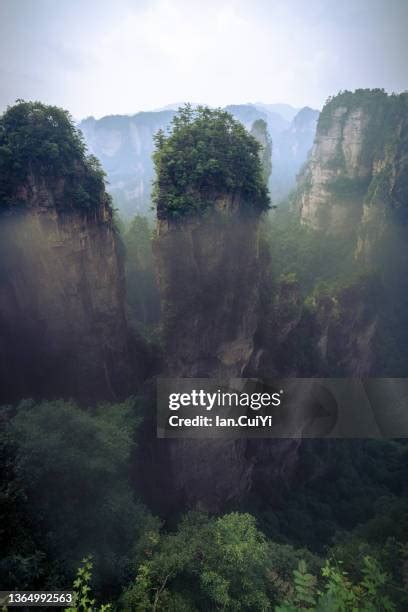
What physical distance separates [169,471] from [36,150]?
17511mm

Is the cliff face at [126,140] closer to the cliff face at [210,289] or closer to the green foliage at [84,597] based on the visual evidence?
the cliff face at [210,289]

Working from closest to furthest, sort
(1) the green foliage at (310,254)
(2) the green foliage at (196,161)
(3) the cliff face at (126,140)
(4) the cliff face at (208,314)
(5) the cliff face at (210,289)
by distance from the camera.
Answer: (2) the green foliage at (196,161)
(5) the cliff face at (210,289)
(4) the cliff face at (208,314)
(1) the green foliage at (310,254)
(3) the cliff face at (126,140)

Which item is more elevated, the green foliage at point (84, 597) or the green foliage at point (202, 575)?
the green foliage at point (84, 597)

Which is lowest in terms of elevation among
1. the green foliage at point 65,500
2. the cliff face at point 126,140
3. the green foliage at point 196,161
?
the green foliage at point 65,500

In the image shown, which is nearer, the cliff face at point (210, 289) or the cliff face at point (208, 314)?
the cliff face at point (210, 289)

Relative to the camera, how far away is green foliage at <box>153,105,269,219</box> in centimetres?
1478

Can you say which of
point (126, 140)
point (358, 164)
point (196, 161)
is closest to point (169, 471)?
point (196, 161)

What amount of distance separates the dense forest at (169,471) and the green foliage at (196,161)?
0.07 m

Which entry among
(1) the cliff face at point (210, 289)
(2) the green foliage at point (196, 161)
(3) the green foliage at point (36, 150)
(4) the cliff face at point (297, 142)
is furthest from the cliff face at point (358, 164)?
(4) the cliff face at point (297, 142)

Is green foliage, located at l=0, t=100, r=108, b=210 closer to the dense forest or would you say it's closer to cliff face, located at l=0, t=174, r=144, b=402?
the dense forest

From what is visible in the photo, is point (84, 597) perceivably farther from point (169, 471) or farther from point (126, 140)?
point (126, 140)

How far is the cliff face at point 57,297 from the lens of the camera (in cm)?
1426

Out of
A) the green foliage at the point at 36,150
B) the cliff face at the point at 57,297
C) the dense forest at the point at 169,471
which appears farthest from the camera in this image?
the cliff face at the point at 57,297

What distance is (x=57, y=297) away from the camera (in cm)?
1563
